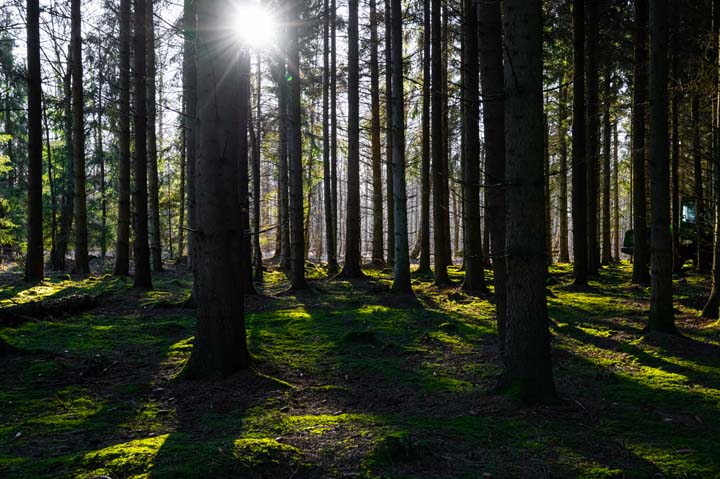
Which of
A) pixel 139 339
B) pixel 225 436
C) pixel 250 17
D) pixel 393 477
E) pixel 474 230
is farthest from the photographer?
pixel 474 230

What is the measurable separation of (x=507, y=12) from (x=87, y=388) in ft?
17.6

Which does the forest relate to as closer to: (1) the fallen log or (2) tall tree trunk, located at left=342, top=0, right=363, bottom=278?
(1) the fallen log

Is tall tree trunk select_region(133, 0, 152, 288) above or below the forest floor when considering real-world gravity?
above

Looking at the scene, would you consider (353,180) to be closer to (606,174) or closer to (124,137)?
(124,137)

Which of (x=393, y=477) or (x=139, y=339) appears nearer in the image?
(x=393, y=477)

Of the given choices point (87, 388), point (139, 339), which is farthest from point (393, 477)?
point (139, 339)

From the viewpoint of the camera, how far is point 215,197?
5.24 metres

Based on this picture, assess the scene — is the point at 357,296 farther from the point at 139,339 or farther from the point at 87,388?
the point at 87,388

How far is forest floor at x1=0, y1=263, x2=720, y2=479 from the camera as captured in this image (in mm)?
3420

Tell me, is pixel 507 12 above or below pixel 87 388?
above

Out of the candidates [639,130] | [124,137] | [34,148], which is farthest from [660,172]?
[34,148]

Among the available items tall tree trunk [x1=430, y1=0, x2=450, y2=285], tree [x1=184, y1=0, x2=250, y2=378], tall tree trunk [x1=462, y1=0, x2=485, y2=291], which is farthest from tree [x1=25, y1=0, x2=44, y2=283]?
tall tree trunk [x1=462, y1=0, x2=485, y2=291]

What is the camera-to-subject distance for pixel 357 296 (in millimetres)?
12594

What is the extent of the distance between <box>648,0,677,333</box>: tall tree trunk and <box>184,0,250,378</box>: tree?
5961 millimetres
